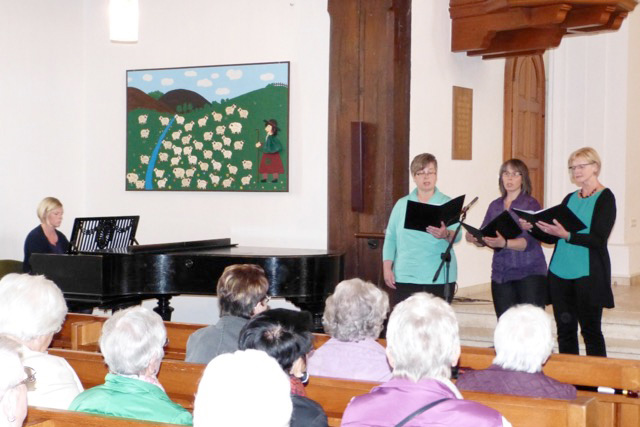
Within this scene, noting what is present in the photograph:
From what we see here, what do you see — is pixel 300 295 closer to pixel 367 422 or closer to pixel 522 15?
pixel 522 15

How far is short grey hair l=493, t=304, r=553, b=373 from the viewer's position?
110 inches

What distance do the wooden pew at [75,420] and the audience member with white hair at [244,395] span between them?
1.43ft

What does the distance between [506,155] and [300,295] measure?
3.03 meters

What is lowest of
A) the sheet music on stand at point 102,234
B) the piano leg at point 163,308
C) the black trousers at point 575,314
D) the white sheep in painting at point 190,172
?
the piano leg at point 163,308

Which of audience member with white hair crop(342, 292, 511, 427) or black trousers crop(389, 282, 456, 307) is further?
black trousers crop(389, 282, 456, 307)

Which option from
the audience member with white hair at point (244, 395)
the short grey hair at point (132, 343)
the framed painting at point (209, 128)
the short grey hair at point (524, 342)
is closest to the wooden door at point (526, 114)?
the framed painting at point (209, 128)

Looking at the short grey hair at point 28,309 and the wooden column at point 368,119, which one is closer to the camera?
the short grey hair at point 28,309

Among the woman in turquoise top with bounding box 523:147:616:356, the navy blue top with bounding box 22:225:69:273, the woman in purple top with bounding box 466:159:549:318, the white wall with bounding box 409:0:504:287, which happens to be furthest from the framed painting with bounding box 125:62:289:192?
the woman in turquoise top with bounding box 523:147:616:356

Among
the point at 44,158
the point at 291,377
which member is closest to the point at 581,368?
the point at 291,377

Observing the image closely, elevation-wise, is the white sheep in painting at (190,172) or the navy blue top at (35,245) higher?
the white sheep in painting at (190,172)

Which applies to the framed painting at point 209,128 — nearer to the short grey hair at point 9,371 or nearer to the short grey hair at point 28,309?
the short grey hair at point 28,309

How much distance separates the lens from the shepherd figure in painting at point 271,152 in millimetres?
7254

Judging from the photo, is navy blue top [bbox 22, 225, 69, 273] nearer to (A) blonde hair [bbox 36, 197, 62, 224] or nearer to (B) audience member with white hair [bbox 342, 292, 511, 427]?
(A) blonde hair [bbox 36, 197, 62, 224]

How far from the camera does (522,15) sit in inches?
256
